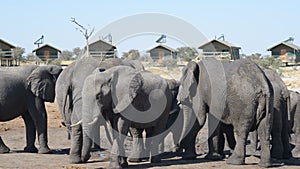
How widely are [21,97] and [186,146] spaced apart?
357 cm

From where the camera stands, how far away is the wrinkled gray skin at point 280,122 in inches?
417

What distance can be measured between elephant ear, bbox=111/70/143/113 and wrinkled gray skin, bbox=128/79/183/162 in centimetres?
132

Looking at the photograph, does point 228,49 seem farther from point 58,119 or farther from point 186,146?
point 186,146

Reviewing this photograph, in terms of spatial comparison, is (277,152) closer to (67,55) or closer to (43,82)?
(43,82)

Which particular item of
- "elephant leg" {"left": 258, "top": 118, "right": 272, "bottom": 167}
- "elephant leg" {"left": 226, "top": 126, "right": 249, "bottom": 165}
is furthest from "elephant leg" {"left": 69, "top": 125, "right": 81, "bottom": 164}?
"elephant leg" {"left": 258, "top": 118, "right": 272, "bottom": 167}

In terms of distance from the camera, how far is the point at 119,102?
9.51m

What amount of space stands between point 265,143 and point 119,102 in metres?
2.57

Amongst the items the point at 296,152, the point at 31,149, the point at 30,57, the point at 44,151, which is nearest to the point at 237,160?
the point at 296,152

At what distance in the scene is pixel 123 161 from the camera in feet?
31.8

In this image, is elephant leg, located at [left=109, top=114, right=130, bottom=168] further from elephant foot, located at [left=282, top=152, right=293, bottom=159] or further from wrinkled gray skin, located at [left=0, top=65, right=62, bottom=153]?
elephant foot, located at [left=282, top=152, right=293, bottom=159]

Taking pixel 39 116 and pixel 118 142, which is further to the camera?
pixel 39 116

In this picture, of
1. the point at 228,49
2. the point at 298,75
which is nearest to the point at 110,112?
the point at 298,75

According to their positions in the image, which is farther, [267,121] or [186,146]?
[186,146]

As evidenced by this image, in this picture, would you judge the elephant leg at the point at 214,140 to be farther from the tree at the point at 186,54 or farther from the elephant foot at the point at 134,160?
the tree at the point at 186,54
